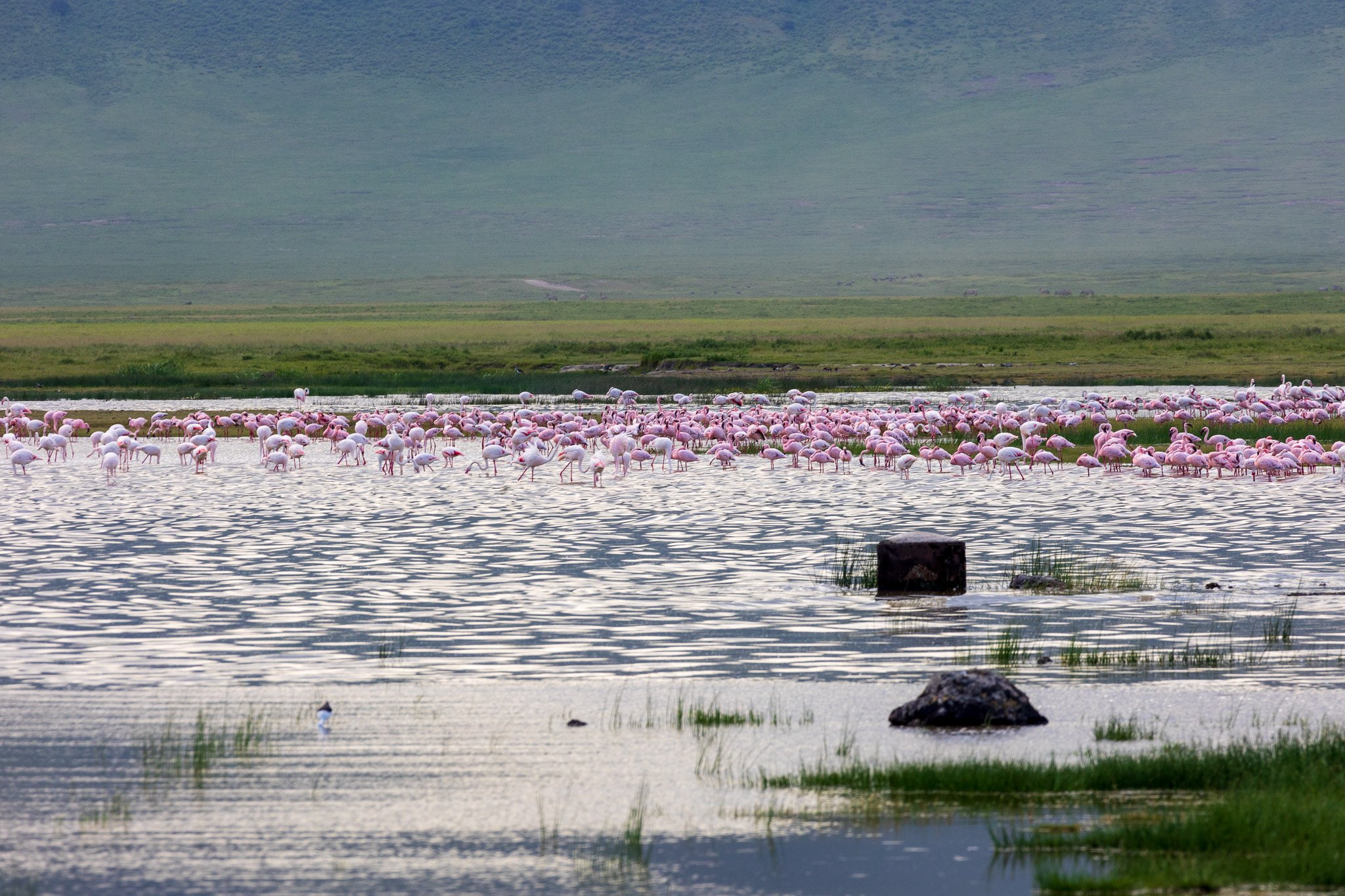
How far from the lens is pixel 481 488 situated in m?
22.5

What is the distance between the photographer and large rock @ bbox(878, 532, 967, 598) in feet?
43.4

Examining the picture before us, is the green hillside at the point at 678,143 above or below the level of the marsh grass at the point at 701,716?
above

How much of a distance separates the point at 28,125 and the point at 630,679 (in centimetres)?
15249

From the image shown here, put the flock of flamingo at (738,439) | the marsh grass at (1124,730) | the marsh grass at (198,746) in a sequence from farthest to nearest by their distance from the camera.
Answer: the flock of flamingo at (738,439), the marsh grass at (1124,730), the marsh grass at (198,746)

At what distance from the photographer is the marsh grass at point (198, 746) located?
812 cm

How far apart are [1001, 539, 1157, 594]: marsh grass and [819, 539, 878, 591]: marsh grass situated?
102cm

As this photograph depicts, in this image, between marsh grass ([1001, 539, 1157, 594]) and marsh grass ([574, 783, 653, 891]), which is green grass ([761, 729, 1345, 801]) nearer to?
marsh grass ([574, 783, 653, 891])

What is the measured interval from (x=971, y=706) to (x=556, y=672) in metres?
2.62

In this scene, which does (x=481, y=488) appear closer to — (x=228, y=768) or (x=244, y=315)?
(x=228, y=768)

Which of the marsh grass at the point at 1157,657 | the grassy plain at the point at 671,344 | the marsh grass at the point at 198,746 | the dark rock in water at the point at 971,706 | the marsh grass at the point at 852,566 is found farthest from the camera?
the grassy plain at the point at 671,344

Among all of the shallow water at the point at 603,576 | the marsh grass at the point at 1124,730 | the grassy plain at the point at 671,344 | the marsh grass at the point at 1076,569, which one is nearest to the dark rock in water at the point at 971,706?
the marsh grass at the point at 1124,730

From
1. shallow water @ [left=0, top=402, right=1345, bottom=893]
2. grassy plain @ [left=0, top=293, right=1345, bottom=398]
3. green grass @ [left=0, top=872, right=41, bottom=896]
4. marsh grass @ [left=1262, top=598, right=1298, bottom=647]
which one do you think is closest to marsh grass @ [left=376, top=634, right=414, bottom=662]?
shallow water @ [left=0, top=402, right=1345, bottom=893]

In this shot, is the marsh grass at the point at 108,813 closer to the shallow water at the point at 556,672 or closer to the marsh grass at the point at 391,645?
the shallow water at the point at 556,672

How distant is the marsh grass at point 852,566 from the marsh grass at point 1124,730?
476 cm
